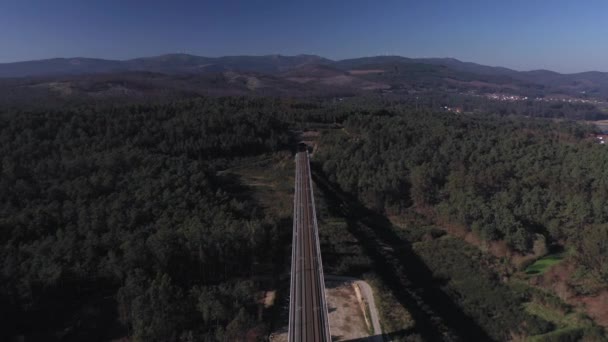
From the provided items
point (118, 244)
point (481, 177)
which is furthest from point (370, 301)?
point (481, 177)

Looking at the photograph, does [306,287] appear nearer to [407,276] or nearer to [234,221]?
[234,221]

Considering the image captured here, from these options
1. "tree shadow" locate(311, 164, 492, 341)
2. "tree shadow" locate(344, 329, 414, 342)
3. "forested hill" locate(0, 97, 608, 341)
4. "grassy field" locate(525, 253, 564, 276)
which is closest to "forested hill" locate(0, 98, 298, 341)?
"forested hill" locate(0, 97, 608, 341)

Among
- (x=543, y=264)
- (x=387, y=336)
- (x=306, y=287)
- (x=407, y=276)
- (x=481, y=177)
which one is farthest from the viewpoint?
(x=481, y=177)

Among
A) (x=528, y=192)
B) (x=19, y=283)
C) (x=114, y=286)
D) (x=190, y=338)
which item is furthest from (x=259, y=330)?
(x=528, y=192)

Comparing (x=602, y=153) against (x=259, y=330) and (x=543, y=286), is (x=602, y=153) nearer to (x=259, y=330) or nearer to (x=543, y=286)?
(x=543, y=286)

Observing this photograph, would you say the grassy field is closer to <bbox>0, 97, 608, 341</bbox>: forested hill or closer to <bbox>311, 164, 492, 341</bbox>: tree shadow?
<bbox>0, 97, 608, 341</bbox>: forested hill

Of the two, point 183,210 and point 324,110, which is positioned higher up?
point 324,110
